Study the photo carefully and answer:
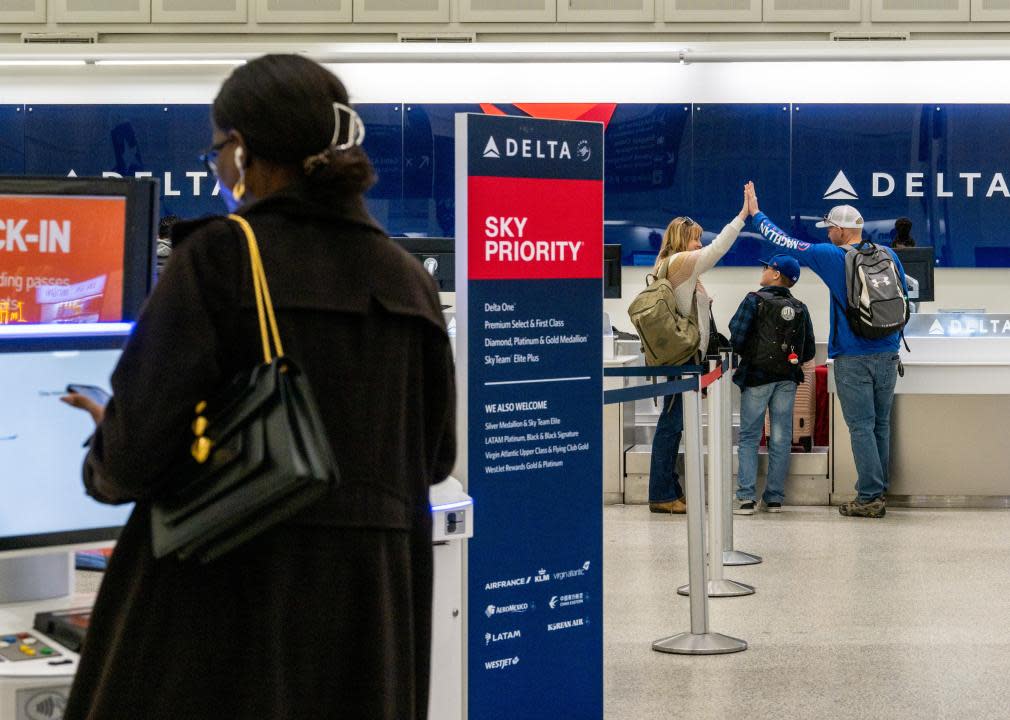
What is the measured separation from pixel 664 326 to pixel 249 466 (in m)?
5.60

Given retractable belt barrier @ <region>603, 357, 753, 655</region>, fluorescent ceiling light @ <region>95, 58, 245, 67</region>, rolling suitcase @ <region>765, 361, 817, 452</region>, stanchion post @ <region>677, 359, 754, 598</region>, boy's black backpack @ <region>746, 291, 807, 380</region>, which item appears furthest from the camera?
fluorescent ceiling light @ <region>95, 58, 245, 67</region>

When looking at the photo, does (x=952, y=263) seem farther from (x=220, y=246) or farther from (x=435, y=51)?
(x=220, y=246)

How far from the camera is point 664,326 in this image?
703cm

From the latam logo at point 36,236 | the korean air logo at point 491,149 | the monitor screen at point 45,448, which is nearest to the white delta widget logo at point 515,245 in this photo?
the korean air logo at point 491,149

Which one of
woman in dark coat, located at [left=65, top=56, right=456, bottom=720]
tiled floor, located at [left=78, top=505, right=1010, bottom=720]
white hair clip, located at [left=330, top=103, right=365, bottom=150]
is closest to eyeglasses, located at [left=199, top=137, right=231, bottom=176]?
woman in dark coat, located at [left=65, top=56, right=456, bottom=720]

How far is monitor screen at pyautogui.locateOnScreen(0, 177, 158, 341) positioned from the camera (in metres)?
2.42

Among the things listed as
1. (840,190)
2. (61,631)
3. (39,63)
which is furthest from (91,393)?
(39,63)

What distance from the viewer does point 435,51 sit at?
1003 centimetres

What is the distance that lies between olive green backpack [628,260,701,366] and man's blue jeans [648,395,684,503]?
589 mm

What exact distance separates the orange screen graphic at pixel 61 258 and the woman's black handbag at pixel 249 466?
3.17ft

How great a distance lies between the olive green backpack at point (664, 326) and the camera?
702 centimetres

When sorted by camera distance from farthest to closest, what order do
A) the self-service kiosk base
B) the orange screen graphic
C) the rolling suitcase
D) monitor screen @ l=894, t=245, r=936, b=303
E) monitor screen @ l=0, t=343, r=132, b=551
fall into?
monitor screen @ l=894, t=245, r=936, b=303
the rolling suitcase
the orange screen graphic
monitor screen @ l=0, t=343, r=132, b=551
the self-service kiosk base

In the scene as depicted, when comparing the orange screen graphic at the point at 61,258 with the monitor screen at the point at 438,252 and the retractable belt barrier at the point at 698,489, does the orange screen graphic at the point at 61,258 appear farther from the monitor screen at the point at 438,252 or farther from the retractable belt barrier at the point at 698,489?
the monitor screen at the point at 438,252

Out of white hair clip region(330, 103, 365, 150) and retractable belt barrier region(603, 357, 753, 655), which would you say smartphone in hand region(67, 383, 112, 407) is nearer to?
white hair clip region(330, 103, 365, 150)
